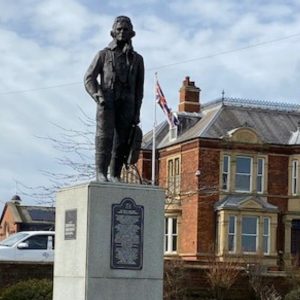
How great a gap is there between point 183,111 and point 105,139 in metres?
38.9

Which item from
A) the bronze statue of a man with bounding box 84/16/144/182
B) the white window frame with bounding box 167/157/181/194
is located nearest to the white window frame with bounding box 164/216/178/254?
the white window frame with bounding box 167/157/181/194

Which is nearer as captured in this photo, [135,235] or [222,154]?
[135,235]

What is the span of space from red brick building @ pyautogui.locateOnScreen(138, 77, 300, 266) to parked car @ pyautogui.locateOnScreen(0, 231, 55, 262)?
52.0ft

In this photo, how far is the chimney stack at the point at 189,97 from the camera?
177ft

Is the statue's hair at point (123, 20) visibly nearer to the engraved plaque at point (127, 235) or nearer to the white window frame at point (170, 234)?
the engraved plaque at point (127, 235)

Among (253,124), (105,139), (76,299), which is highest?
(253,124)

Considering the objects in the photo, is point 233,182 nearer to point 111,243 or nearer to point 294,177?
point 294,177

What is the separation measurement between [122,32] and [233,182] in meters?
35.8

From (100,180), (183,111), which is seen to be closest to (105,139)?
(100,180)

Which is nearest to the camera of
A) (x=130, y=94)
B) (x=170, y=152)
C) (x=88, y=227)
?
(x=88, y=227)

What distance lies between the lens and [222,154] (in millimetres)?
49938

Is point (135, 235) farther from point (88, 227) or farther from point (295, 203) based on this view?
point (295, 203)

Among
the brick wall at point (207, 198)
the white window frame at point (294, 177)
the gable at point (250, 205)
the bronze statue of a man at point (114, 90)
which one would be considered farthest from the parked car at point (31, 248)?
the white window frame at point (294, 177)

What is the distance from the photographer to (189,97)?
178 ft
